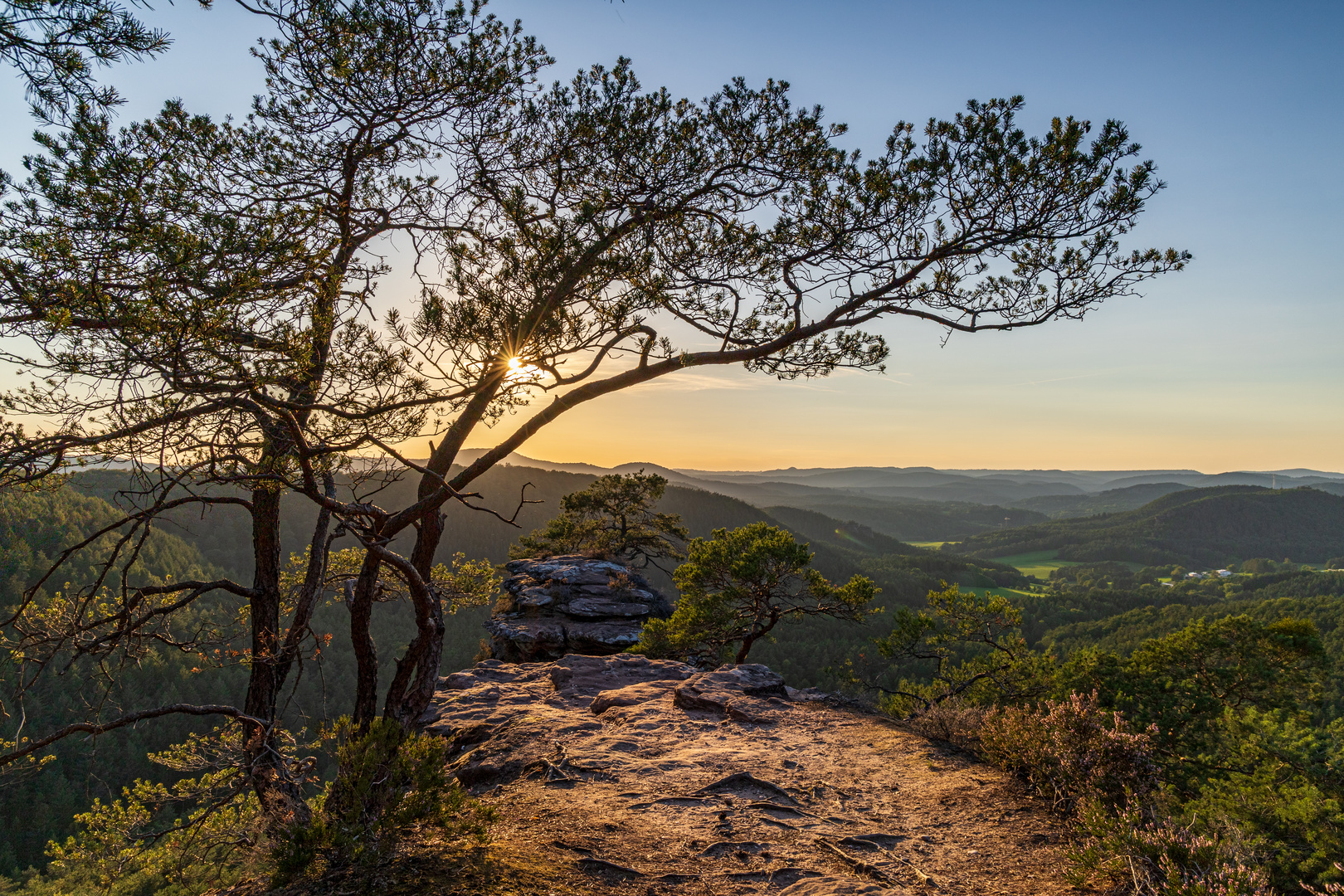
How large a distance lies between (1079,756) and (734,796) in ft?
11.3

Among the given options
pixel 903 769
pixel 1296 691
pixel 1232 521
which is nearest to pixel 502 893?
pixel 903 769

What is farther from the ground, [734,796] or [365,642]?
[365,642]

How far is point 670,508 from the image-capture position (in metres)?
103

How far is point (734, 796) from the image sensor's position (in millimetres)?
5984

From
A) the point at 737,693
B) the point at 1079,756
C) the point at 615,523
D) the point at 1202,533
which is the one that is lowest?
the point at 1202,533

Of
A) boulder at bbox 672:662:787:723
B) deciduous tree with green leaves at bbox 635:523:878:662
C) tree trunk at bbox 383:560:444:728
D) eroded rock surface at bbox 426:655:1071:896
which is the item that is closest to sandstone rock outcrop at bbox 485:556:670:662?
deciduous tree with green leaves at bbox 635:523:878:662

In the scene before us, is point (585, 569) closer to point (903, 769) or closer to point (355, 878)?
point (903, 769)

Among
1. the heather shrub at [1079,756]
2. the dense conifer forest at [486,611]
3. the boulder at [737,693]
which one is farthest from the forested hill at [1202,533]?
the heather shrub at [1079,756]

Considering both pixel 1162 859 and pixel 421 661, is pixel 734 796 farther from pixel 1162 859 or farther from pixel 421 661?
pixel 421 661

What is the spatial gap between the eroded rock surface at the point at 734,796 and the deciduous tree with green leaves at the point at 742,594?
4.06 meters

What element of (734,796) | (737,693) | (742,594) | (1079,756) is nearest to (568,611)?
(742,594)

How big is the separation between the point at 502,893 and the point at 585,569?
15.2 meters

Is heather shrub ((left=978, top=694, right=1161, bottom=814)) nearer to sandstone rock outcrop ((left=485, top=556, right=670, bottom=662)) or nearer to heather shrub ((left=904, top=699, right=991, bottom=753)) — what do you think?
heather shrub ((left=904, top=699, right=991, bottom=753))

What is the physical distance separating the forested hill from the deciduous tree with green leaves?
511 feet
